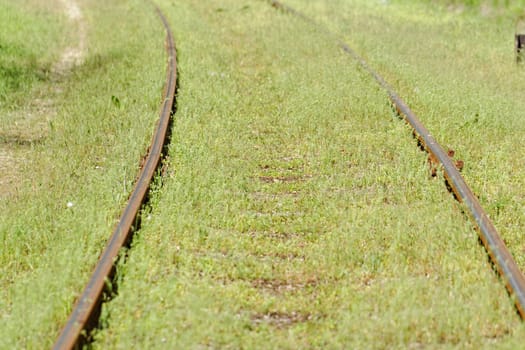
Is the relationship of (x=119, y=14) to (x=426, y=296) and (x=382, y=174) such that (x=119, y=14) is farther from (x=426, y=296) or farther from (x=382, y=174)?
(x=426, y=296)

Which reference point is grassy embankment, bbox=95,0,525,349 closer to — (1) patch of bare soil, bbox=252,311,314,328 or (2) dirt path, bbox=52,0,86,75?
(1) patch of bare soil, bbox=252,311,314,328

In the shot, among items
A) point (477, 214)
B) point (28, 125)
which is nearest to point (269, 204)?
point (477, 214)

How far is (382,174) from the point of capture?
21.7 ft

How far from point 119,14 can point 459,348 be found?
15056 mm

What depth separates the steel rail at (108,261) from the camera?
391 cm

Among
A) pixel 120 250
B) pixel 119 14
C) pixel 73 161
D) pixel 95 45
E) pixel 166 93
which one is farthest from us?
pixel 119 14

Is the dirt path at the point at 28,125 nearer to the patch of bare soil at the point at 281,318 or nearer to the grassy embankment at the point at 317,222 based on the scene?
the grassy embankment at the point at 317,222

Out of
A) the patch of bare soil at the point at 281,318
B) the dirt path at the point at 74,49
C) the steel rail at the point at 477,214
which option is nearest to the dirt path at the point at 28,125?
the dirt path at the point at 74,49

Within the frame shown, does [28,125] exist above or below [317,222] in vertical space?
below

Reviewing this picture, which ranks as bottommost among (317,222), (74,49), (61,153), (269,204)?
(74,49)

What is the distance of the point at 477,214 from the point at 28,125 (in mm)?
5374

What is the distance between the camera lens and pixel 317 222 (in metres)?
5.62

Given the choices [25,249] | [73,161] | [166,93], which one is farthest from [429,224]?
[166,93]

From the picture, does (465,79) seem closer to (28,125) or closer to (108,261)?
(28,125)
